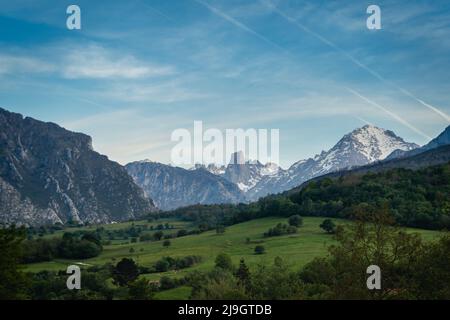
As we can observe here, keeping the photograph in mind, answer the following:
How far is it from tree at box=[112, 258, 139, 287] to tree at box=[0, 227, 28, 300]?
124ft

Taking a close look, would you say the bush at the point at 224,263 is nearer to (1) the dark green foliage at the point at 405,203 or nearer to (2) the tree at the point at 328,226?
(2) the tree at the point at 328,226

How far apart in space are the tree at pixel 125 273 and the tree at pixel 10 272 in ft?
124

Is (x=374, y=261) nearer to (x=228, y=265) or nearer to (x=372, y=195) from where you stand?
(x=228, y=265)

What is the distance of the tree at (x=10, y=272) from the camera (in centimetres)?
7116

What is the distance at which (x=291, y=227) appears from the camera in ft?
Result: 528

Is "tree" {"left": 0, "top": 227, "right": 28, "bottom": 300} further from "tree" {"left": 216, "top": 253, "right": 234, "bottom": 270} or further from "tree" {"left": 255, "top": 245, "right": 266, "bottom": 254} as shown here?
"tree" {"left": 255, "top": 245, "right": 266, "bottom": 254}

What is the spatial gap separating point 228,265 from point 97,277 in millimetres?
31409

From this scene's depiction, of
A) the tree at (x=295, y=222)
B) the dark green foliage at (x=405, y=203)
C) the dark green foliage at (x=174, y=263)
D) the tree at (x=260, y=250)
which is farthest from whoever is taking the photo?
the tree at (x=295, y=222)

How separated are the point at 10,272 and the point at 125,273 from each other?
50.1 meters

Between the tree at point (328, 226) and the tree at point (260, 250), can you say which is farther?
the tree at point (328, 226)

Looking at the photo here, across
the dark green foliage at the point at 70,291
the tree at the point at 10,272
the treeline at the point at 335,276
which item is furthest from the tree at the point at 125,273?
Answer: the tree at the point at 10,272

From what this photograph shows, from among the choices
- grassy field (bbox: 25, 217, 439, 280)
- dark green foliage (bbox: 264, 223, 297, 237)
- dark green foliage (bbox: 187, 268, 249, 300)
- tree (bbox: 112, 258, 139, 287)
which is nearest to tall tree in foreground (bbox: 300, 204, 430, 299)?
dark green foliage (bbox: 187, 268, 249, 300)
